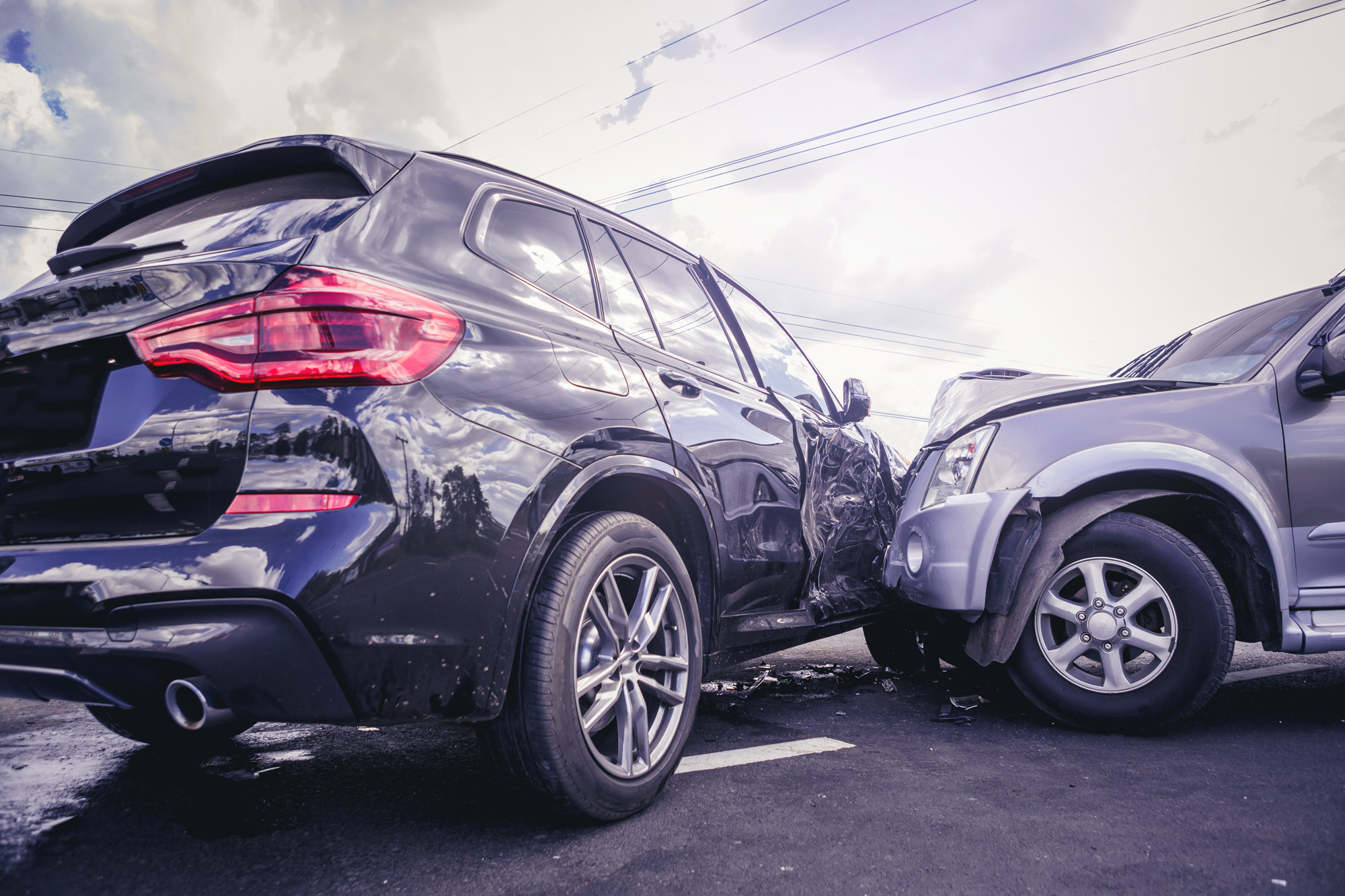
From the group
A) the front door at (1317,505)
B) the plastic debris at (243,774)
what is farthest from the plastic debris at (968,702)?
the plastic debris at (243,774)

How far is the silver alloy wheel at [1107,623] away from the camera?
3.12m

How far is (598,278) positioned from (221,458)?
4.49ft

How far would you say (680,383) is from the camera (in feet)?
8.95

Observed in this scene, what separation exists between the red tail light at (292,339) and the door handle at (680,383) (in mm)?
1017

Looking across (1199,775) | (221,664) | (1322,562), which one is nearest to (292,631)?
(221,664)

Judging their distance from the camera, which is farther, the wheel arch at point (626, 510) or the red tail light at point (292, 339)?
the wheel arch at point (626, 510)

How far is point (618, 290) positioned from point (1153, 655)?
247 centimetres

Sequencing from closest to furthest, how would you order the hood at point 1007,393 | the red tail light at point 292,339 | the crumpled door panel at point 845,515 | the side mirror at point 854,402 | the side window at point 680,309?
1. the red tail light at point 292,339
2. the side window at point 680,309
3. the hood at point 1007,393
4. the crumpled door panel at point 845,515
5. the side mirror at point 854,402

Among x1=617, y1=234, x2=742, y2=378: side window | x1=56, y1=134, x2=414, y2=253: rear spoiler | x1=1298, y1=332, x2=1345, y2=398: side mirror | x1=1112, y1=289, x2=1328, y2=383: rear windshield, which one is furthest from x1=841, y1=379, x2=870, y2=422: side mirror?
x1=56, y1=134, x2=414, y2=253: rear spoiler

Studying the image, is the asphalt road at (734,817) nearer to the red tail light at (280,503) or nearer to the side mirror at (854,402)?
the red tail light at (280,503)

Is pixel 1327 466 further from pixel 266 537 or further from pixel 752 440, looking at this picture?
pixel 266 537

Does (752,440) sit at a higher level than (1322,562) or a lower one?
higher

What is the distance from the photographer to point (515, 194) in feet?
8.02

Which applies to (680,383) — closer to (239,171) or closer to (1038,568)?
→ (239,171)
